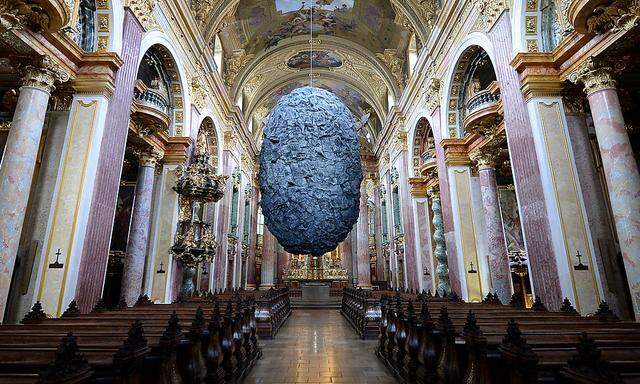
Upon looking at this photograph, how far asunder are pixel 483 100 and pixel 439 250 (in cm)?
564

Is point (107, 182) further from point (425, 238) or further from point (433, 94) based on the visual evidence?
point (425, 238)

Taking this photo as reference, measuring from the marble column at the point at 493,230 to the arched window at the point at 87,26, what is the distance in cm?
946

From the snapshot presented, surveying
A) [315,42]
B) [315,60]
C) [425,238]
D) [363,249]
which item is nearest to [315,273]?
[363,249]

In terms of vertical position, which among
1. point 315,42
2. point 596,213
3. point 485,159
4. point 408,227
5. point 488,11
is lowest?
point 596,213

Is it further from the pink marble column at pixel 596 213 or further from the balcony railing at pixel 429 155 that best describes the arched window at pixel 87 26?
the balcony railing at pixel 429 155

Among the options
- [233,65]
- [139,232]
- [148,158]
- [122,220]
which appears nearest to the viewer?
[139,232]

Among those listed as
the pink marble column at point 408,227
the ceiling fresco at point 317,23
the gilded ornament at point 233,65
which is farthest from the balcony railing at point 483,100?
the gilded ornament at point 233,65

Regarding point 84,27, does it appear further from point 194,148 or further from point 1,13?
point 194,148

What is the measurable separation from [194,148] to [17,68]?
17.7ft

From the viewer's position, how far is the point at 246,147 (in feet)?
61.6

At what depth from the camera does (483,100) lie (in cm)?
859

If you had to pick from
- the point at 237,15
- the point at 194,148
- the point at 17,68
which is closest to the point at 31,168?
the point at 17,68

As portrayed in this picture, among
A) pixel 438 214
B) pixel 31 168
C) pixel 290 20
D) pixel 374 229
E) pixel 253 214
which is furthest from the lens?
pixel 374 229

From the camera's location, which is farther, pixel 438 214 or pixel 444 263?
pixel 438 214
